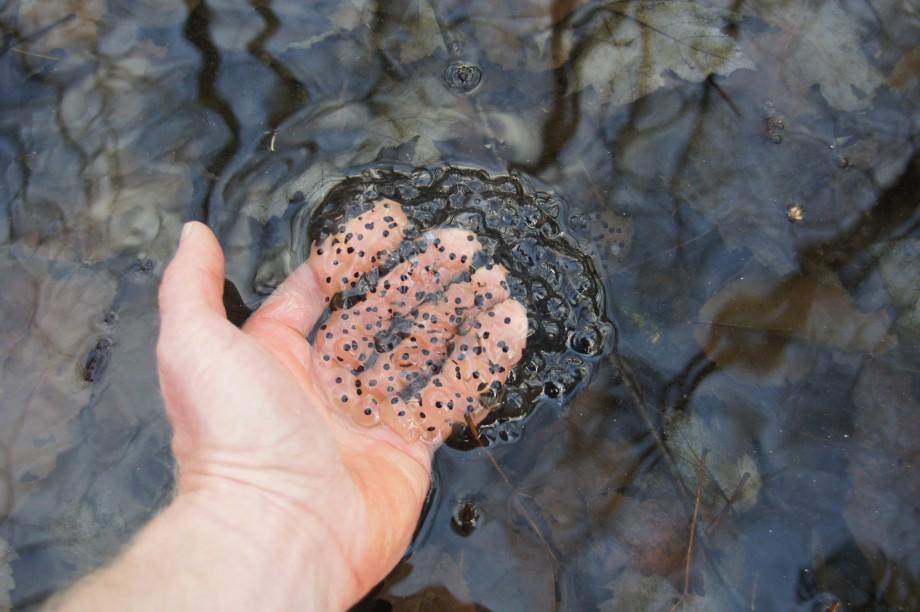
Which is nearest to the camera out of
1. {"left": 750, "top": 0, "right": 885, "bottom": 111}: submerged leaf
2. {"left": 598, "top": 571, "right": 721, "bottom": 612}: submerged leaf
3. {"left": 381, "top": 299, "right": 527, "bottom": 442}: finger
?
Answer: {"left": 598, "top": 571, "right": 721, "bottom": 612}: submerged leaf

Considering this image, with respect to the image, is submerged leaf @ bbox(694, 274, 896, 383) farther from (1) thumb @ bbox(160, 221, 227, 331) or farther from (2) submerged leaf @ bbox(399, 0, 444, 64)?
(1) thumb @ bbox(160, 221, 227, 331)

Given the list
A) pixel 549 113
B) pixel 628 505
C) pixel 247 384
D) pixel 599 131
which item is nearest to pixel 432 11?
pixel 549 113

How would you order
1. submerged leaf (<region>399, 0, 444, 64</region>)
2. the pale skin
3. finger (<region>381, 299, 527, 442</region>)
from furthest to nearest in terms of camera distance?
submerged leaf (<region>399, 0, 444, 64</region>) → finger (<region>381, 299, 527, 442</region>) → the pale skin

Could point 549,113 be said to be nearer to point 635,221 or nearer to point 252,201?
point 635,221

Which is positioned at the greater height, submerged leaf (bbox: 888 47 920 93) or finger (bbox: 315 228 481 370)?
submerged leaf (bbox: 888 47 920 93)

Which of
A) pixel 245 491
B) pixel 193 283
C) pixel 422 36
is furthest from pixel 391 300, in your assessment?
pixel 422 36

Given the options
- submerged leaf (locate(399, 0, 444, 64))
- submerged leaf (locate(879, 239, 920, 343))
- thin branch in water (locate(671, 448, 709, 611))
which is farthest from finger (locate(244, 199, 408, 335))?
submerged leaf (locate(879, 239, 920, 343))
